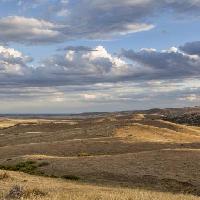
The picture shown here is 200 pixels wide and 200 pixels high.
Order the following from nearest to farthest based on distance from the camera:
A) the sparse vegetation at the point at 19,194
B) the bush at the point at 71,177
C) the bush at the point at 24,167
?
the sparse vegetation at the point at 19,194, the bush at the point at 71,177, the bush at the point at 24,167

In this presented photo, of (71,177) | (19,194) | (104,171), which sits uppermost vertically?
(19,194)

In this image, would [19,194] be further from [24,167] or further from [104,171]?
[24,167]

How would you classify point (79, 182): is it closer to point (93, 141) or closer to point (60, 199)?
point (60, 199)

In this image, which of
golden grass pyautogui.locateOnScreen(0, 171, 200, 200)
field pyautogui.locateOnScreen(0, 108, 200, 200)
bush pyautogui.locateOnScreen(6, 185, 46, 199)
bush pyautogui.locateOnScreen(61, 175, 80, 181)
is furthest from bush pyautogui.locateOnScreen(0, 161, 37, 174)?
bush pyautogui.locateOnScreen(6, 185, 46, 199)

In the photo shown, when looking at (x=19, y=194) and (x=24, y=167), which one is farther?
(x=24, y=167)

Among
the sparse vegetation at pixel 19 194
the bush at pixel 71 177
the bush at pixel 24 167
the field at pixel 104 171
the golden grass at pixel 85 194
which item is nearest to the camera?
the golden grass at pixel 85 194

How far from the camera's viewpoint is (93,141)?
60.9 meters

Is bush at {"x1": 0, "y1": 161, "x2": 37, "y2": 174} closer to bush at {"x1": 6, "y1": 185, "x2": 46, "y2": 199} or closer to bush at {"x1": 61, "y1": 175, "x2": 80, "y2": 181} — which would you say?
bush at {"x1": 61, "y1": 175, "x2": 80, "y2": 181}

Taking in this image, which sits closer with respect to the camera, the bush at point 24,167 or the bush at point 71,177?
the bush at point 71,177

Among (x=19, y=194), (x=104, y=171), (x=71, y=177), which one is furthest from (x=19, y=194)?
(x=104, y=171)

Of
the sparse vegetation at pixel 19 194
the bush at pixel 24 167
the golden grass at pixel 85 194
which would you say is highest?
the sparse vegetation at pixel 19 194

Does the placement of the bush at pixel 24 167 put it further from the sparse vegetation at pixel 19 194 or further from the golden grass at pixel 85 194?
the sparse vegetation at pixel 19 194

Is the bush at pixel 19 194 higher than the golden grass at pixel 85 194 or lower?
higher

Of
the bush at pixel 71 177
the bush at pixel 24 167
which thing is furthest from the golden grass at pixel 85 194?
the bush at pixel 24 167
